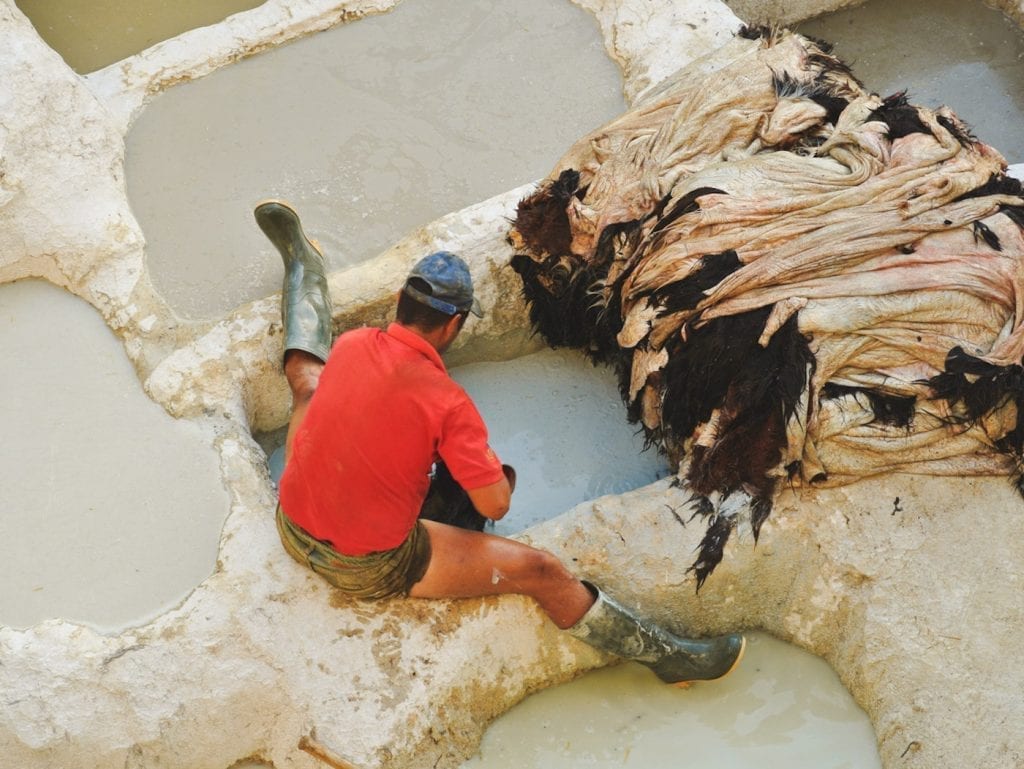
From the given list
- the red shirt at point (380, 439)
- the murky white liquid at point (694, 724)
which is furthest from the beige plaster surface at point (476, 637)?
the red shirt at point (380, 439)

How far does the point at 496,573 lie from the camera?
3.10 meters

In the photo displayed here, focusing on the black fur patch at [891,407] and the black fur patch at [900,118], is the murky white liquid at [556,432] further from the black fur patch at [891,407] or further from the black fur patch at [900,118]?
the black fur patch at [900,118]

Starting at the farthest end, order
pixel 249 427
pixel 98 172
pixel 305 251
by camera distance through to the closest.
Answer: pixel 98 172
pixel 305 251
pixel 249 427

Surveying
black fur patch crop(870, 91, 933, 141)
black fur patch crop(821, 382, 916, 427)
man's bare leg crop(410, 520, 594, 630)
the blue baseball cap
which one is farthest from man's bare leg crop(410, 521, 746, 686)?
black fur patch crop(870, 91, 933, 141)

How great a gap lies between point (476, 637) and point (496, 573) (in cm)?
22

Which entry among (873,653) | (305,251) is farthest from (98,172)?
(873,653)

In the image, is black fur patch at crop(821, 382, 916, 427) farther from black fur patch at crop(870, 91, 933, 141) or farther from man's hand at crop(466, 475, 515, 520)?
man's hand at crop(466, 475, 515, 520)

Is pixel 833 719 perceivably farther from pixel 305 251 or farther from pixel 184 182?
pixel 184 182

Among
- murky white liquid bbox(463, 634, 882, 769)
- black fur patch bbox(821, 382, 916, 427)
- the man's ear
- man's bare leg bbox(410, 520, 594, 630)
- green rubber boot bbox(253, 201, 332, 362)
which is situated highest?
the man's ear

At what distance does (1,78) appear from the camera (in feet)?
13.6

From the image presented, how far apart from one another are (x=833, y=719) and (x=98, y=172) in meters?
3.13

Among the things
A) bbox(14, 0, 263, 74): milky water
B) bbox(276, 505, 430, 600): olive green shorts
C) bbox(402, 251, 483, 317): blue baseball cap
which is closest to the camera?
bbox(402, 251, 483, 317): blue baseball cap

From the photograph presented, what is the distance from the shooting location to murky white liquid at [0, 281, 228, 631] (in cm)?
323

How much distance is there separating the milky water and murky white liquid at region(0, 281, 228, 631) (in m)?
1.78
